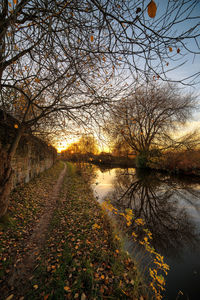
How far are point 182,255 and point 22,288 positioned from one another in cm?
458

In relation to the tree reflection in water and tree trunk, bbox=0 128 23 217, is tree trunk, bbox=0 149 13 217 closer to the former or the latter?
tree trunk, bbox=0 128 23 217

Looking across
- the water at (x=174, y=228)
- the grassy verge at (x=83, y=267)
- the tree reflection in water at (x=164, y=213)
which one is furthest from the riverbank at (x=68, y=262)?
the tree reflection in water at (x=164, y=213)

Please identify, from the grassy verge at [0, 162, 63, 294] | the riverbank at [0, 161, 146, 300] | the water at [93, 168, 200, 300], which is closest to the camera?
the riverbank at [0, 161, 146, 300]

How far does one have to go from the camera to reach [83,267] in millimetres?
2752

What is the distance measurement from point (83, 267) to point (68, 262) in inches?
14.9

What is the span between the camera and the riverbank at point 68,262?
2246mm

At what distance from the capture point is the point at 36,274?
2.49 metres

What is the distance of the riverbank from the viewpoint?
2.25m

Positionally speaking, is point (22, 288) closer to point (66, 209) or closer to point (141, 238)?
point (66, 209)

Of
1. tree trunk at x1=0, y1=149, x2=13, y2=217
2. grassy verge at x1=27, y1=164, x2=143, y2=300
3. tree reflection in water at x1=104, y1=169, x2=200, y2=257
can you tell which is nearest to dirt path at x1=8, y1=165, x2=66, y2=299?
grassy verge at x1=27, y1=164, x2=143, y2=300

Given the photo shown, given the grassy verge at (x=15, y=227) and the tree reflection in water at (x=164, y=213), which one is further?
the tree reflection in water at (x=164, y=213)

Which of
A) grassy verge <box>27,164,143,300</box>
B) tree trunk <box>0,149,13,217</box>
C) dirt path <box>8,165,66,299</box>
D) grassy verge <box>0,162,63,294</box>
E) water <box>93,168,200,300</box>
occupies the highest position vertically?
tree trunk <box>0,149,13,217</box>

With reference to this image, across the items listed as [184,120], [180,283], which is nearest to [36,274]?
[180,283]

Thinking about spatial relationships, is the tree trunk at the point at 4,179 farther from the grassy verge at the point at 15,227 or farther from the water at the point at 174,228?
the water at the point at 174,228
